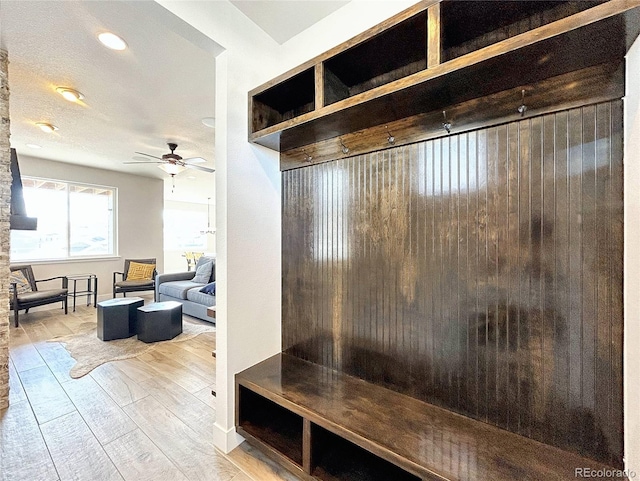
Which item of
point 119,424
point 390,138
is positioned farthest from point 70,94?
point 390,138

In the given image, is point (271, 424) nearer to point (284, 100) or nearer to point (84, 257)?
point (284, 100)

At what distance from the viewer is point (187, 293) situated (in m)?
4.41

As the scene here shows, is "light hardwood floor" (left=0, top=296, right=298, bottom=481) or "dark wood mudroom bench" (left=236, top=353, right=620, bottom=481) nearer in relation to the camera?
"dark wood mudroom bench" (left=236, top=353, right=620, bottom=481)

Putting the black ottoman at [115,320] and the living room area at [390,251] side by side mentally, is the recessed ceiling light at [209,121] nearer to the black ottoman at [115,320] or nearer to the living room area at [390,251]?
the living room area at [390,251]

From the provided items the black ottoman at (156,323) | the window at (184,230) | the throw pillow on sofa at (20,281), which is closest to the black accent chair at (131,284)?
the throw pillow on sofa at (20,281)

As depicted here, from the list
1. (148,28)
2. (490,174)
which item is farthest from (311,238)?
(148,28)

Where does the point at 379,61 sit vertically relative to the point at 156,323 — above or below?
above

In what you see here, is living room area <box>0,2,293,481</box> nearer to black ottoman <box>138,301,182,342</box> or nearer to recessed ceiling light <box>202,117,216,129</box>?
recessed ceiling light <box>202,117,216,129</box>

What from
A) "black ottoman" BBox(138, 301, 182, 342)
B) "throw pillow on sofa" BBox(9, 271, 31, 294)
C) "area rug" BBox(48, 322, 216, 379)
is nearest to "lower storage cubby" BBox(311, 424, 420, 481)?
"area rug" BBox(48, 322, 216, 379)

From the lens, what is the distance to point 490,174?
126 centimetres

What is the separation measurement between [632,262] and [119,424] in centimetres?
282

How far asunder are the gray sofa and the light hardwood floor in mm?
1182

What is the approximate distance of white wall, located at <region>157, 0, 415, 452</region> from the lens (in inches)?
63.2

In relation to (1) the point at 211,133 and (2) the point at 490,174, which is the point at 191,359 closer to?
(1) the point at 211,133
